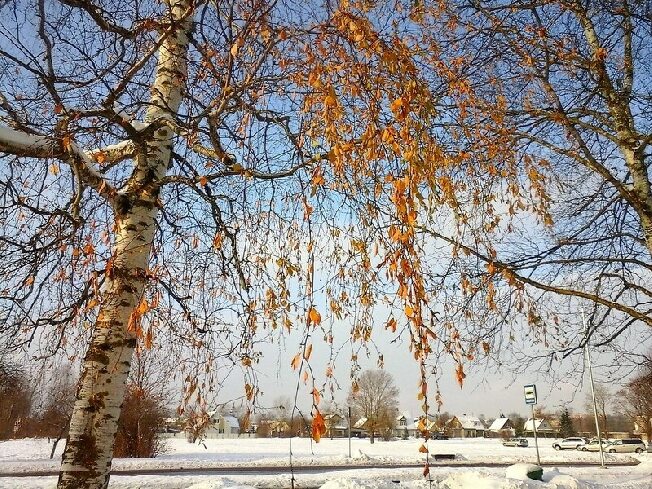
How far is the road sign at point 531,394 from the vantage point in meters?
14.4

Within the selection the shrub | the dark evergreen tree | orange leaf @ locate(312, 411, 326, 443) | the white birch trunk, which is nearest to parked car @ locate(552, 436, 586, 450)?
the dark evergreen tree

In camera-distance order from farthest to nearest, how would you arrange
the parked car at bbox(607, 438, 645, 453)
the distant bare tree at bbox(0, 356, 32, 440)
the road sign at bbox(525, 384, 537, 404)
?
the parked car at bbox(607, 438, 645, 453) < the road sign at bbox(525, 384, 537, 404) < the distant bare tree at bbox(0, 356, 32, 440)

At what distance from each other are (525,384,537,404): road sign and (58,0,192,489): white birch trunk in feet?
44.7

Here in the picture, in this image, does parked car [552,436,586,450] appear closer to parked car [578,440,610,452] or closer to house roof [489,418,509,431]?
parked car [578,440,610,452]

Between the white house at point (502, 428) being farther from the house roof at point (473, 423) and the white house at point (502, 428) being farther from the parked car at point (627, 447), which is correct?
the parked car at point (627, 447)

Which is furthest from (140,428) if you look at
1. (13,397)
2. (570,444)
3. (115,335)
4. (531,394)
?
(570,444)

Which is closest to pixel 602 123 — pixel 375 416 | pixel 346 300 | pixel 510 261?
pixel 510 261

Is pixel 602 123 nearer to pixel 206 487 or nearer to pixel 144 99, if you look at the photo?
pixel 144 99

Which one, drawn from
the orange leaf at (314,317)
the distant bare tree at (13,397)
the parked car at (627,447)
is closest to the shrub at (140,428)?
the distant bare tree at (13,397)

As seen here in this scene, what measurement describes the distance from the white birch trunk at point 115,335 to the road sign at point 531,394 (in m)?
13.6

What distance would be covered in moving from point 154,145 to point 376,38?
7.46 feet

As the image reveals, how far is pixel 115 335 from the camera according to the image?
11.5ft

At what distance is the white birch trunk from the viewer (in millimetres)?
3311

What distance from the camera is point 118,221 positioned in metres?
3.43
